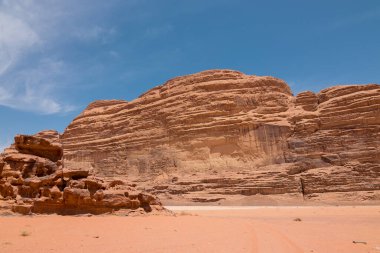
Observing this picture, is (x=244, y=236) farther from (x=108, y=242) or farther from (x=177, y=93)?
(x=177, y=93)

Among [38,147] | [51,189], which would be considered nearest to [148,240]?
[51,189]

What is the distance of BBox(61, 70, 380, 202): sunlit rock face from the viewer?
41156 mm

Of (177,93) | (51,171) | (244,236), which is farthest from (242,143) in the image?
(244,236)

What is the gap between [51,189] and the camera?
44.3ft

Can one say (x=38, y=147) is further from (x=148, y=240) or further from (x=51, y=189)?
(x=148, y=240)

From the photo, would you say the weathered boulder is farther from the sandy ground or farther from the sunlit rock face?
→ the sunlit rock face

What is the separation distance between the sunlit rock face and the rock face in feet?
88.2

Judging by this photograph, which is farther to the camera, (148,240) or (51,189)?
(51,189)

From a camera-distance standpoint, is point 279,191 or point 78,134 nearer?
point 279,191

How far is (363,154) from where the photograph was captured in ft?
136

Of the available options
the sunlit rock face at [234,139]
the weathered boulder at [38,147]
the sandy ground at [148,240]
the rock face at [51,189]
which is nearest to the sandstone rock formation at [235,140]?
the sunlit rock face at [234,139]

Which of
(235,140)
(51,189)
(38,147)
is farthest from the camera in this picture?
(235,140)

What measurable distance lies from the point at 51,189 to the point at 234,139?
39913 mm

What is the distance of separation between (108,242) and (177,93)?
174ft
